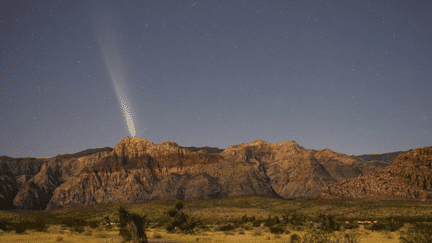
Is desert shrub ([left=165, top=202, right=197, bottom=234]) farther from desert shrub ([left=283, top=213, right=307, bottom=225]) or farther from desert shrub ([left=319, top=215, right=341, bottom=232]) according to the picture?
desert shrub ([left=283, top=213, right=307, bottom=225])

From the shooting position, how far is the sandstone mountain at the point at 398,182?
9150 cm

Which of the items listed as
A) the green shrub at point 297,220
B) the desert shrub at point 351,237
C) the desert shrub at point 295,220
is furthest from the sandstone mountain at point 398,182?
the desert shrub at point 351,237

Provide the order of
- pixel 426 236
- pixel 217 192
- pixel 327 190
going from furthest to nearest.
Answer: pixel 217 192 < pixel 327 190 < pixel 426 236

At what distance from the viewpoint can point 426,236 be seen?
19469 mm

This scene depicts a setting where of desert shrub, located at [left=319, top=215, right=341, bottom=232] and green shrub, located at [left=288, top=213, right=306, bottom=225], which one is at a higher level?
desert shrub, located at [left=319, top=215, right=341, bottom=232]

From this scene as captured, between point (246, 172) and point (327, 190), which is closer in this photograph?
point (327, 190)

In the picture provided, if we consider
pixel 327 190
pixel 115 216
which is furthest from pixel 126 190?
pixel 115 216

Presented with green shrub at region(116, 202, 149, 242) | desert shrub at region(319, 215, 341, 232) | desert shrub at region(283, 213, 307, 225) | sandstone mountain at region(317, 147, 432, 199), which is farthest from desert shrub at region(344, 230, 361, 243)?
sandstone mountain at region(317, 147, 432, 199)

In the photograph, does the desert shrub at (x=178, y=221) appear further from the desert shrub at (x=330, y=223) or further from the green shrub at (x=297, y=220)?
the green shrub at (x=297, y=220)

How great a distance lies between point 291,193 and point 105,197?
11010 centimetres

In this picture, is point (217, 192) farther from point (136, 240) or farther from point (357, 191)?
point (136, 240)

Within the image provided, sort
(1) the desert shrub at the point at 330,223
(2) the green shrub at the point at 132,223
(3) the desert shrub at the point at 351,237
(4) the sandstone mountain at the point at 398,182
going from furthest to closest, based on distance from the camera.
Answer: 1. (4) the sandstone mountain at the point at 398,182
2. (1) the desert shrub at the point at 330,223
3. (2) the green shrub at the point at 132,223
4. (3) the desert shrub at the point at 351,237

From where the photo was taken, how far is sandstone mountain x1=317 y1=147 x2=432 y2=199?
9150 centimetres

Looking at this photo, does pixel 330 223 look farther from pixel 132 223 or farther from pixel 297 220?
pixel 132 223
